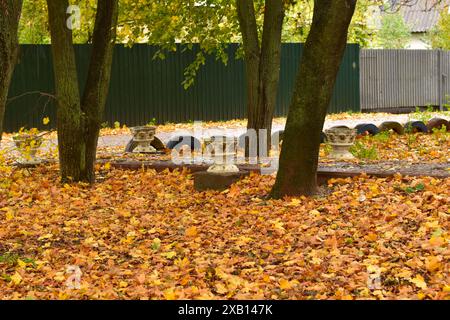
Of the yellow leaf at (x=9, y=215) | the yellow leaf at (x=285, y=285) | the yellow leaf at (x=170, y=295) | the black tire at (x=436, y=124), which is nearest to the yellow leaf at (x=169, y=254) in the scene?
the yellow leaf at (x=170, y=295)

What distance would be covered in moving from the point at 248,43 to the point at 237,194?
3479 millimetres

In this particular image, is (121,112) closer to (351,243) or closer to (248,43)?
(248,43)

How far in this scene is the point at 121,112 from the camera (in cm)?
2175

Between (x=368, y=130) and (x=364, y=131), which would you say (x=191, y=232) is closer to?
(x=364, y=131)

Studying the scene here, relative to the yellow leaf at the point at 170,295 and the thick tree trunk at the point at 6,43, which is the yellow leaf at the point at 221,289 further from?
the thick tree trunk at the point at 6,43

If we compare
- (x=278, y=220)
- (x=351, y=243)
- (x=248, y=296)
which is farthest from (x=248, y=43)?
(x=248, y=296)

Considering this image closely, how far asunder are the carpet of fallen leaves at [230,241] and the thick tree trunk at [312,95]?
27 cm

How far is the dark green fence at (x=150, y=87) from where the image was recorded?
65.9 feet

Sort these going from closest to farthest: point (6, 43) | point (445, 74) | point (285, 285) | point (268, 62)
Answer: point (285, 285), point (6, 43), point (268, 62), point (445, 74)

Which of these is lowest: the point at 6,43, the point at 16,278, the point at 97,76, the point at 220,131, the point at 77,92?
the point at 16,278

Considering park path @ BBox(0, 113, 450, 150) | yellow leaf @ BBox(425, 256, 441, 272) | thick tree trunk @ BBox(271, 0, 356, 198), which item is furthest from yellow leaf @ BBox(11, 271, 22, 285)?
park path @ BBox(0, 113, 450, 150)

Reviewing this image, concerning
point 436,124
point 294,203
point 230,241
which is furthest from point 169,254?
point 436,124

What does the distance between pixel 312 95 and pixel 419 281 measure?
3.69 meters

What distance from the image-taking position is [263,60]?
40.6ft
